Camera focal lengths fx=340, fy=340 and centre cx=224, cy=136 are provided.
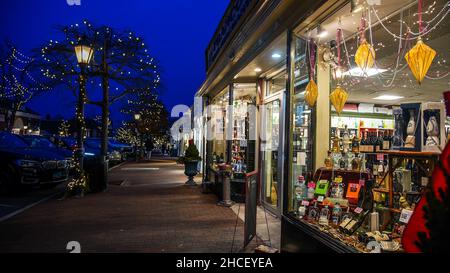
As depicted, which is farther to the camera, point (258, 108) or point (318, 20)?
point (258, 108)

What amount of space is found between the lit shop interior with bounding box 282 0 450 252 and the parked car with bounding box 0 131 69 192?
26.7 ft

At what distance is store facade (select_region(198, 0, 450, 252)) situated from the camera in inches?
135

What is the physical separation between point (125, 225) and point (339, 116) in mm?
4456

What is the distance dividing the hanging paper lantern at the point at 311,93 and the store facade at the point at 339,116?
0.02 meters

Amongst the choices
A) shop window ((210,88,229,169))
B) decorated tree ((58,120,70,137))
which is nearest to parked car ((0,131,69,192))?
shop window ((210,88,229,169))

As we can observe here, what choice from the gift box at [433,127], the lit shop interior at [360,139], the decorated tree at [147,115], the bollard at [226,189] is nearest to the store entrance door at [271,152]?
the bollard at [226,189]

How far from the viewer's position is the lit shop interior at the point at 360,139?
131 inches

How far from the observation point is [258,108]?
9.37 m

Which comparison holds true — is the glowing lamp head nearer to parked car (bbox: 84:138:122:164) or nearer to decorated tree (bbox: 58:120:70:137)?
parked car (bbox: 84:138:122:164)

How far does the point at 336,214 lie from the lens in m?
4.13
